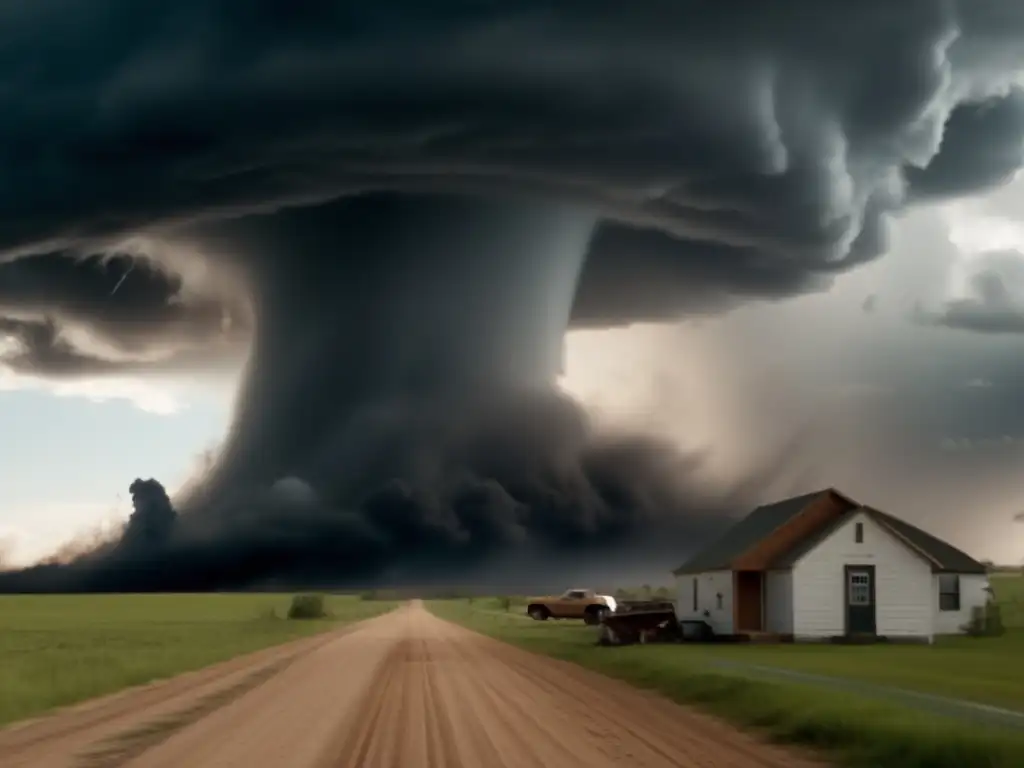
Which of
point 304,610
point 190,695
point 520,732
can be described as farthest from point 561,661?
point 304,610

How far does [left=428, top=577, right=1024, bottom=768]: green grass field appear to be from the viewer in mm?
19016

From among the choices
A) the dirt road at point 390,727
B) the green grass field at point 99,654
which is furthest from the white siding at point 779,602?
the green grass field at point 99,654

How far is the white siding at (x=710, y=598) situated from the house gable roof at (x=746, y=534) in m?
0.35

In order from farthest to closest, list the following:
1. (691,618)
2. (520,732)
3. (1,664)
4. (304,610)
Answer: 1. (304,610)
2. (691,618)
3. (1,664)
4. (520,732)

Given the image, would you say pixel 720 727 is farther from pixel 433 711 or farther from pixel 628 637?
pixel 628 637

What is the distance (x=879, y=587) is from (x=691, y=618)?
11.6 metres

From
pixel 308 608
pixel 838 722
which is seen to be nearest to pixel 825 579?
pixel 838 722

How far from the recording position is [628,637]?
54.8 m

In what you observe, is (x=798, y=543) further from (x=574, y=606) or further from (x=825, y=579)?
(x=574, y=606)

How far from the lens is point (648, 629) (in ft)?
184

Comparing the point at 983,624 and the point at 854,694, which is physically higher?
the point at 983,624

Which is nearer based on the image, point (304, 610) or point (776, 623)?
point (776, 623)

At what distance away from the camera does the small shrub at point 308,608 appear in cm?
11060

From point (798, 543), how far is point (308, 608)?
61.7 metres
